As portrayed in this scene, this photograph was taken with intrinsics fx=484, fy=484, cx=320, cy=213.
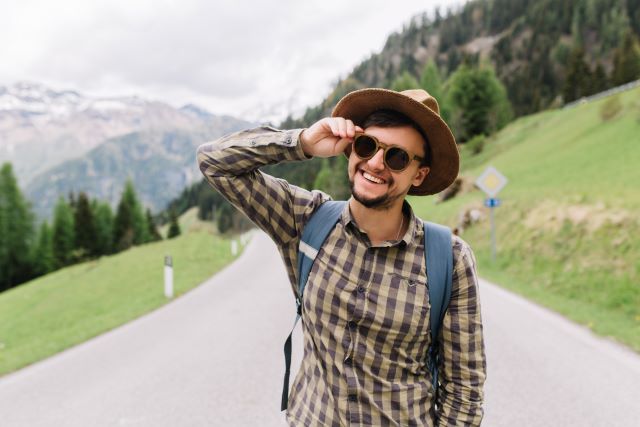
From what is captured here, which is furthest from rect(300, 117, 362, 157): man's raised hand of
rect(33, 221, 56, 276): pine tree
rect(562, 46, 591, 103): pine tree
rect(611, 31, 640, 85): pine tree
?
rect(562, 46, 591, 103): pine tree

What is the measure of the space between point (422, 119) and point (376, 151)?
232 millimetres

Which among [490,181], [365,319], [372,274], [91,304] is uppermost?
[490,181]

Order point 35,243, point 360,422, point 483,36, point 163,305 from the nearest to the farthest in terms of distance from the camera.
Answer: point 360,422
point 163,305
point 35,243
point 483,36

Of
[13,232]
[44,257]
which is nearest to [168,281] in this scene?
[13,232]

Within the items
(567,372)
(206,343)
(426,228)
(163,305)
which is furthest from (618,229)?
(426,228)

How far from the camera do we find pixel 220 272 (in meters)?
17.8

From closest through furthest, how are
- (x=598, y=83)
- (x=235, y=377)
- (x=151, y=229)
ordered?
(x=235, y=377) < (x=598, y=83) < (x=151, y=229)

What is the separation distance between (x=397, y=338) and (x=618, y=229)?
12.0m

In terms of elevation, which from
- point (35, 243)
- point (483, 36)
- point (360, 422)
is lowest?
point (35, 243)

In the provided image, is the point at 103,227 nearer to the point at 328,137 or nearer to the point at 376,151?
the point at 328,137

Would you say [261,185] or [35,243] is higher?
[261,185]

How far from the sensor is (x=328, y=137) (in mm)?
1951

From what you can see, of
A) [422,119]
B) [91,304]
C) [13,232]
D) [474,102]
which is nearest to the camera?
[422,119]

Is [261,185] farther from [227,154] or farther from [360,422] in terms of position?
[360,422]
